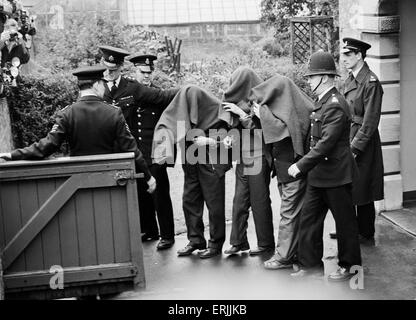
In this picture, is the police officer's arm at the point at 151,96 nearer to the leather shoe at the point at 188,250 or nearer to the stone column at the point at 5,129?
the leather shoe at the point at 188,250

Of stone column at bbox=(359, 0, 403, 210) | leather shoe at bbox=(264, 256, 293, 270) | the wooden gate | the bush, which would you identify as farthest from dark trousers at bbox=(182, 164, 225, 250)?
the bush

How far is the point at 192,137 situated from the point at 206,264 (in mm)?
1231

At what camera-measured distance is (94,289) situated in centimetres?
631

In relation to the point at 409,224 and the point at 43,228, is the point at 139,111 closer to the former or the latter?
the point at 43,228

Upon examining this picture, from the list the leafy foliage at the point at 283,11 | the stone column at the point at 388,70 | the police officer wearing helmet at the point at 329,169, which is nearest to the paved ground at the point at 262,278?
the police officer wearing helmet at the point at 329,169

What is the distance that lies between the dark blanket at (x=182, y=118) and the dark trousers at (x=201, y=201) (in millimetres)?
324

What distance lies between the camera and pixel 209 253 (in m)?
8.01

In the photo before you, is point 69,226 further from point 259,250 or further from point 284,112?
point 259,250

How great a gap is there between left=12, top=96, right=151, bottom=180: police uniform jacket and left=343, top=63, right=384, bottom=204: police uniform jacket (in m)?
2.37

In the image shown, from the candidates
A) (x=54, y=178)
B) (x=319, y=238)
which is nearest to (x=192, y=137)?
(x=319, y=238)

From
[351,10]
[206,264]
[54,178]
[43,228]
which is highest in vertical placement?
[351,10]

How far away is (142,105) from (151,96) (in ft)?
0.48

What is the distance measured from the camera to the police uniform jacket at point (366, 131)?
7914mm

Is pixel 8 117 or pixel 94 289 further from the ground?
pixel 8 117
